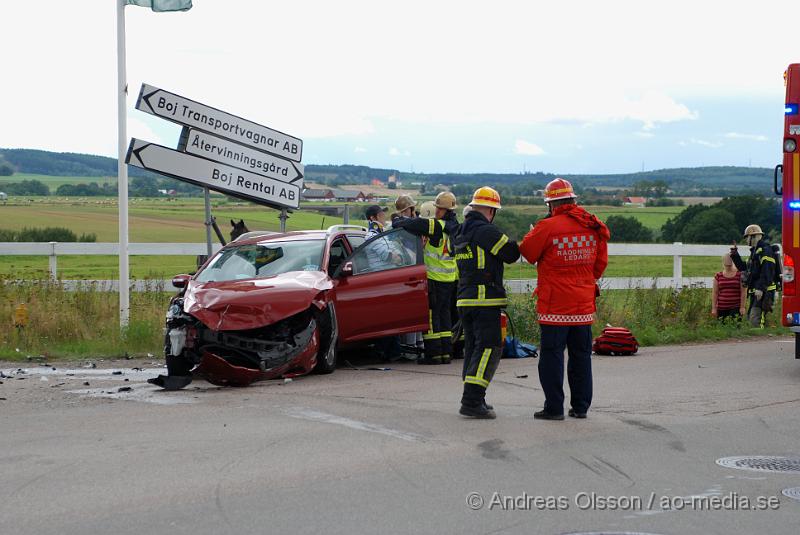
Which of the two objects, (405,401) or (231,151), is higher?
(231,151)

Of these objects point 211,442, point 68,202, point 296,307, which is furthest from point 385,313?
point 68,202

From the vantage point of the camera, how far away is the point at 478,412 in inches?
363

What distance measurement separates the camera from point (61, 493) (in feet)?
21.6

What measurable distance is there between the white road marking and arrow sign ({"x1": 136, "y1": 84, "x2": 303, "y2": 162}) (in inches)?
264

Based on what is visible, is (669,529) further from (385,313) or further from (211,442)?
(385,313)

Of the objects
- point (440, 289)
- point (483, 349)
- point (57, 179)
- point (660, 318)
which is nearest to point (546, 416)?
point (483, 349)

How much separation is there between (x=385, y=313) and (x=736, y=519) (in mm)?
7411

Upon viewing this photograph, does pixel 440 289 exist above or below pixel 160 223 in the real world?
above

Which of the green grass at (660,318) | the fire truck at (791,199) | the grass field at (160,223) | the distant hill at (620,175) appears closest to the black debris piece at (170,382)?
the green grass at (660,318)

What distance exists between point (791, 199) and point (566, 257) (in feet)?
15.1

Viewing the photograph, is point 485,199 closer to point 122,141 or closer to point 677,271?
point 122,141

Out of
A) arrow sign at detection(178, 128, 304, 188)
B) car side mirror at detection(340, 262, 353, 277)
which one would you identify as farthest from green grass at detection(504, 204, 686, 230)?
car side mirror at detection(340, 262, 353, 277)

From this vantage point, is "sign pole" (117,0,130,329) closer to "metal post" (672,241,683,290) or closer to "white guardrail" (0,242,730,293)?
"white guardrail" (0,242,730,293)

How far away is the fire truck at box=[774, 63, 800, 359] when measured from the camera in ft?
40.8
